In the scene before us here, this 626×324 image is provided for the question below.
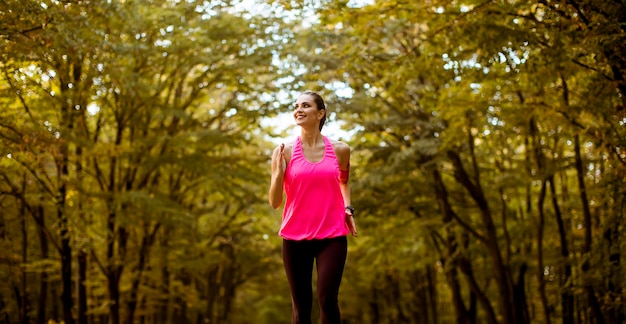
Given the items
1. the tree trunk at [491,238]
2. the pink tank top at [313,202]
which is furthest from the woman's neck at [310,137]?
the tree trunk at [491,238]

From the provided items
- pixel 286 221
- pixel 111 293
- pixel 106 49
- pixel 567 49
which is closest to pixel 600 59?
pixel 567 49

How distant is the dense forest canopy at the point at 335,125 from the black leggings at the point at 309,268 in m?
4.04

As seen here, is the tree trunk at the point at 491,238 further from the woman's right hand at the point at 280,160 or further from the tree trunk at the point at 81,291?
the woman's right hand at the point at 280,160

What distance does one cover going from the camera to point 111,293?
1459 cm

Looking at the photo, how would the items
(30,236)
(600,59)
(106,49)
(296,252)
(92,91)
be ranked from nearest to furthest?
(296,252) < (600,59) < (106,49) < (92,91) < (30,236)

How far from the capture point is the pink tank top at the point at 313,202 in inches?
161

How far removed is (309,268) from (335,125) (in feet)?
39.0

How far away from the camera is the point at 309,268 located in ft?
13.7

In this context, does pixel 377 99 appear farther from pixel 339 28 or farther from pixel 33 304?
pixel 33 304

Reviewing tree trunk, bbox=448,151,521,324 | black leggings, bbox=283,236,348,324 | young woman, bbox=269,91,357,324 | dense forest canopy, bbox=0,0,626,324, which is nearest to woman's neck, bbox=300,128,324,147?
young woman, bbox=269,91,357,324

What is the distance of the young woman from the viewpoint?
13.2 feet

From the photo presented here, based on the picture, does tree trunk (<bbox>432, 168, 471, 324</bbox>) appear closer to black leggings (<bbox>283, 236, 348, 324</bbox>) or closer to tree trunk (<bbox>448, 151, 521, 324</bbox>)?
tree trunk (<bbox>448, 151, 521, 324</bbox>)

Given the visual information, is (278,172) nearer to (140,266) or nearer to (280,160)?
(280,160)

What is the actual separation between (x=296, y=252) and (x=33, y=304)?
1955 cm
